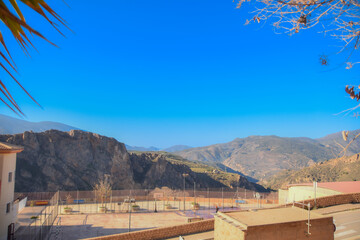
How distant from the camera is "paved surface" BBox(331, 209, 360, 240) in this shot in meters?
14.9

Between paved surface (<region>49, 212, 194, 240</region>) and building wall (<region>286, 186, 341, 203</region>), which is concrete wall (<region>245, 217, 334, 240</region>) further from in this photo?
building wall (<region>286, 186, 341, 203</region>)

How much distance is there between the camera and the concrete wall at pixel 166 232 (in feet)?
56.0

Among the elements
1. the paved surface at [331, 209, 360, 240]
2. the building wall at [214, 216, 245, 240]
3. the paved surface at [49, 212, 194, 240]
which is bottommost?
the paved surface at [49, 212, 194, 240]

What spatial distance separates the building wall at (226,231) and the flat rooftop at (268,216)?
1.18 ft

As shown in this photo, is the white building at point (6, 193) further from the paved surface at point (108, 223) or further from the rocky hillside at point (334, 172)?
the rocky hillside at point (334, 172)

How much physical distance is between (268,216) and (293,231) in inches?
49.0

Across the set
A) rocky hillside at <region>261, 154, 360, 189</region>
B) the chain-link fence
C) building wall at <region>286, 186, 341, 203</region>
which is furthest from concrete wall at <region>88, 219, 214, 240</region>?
rocky hillside at <region>261, 154, 360, 189</region>

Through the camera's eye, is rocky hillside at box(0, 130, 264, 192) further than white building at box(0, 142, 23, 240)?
Yes

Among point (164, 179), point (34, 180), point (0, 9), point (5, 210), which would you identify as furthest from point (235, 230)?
point (164, 179)

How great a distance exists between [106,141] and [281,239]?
6585cm

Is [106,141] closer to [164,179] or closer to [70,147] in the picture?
[70,147]

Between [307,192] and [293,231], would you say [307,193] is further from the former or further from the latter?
[293,231]

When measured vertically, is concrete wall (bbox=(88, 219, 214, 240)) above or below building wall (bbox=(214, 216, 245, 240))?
below

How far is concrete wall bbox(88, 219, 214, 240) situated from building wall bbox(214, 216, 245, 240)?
7369mm
